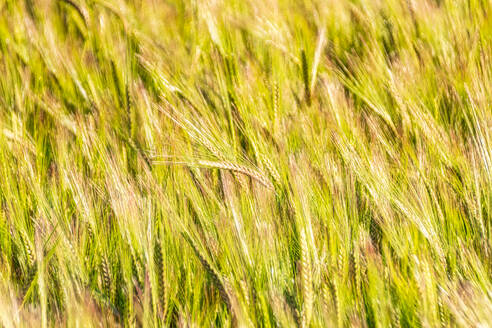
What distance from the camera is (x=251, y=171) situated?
35.2 inches

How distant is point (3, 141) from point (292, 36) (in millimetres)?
649

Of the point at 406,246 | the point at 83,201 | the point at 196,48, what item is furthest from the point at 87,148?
the point at 406,246

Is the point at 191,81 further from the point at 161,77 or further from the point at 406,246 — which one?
the point at 406,246

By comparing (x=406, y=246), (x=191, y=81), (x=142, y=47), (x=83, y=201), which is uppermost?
(x=142, y=47)

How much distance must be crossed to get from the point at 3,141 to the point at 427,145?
729mm

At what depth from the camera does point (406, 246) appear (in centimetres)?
78

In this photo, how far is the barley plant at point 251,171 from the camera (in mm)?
748

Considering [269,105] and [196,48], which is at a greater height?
[196,48]

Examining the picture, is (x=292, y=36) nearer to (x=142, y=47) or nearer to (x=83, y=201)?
(x=142, y=47)

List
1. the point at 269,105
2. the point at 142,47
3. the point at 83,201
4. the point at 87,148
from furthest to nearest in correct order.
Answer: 1. the point at 142,47
2. the point at 269,105
3. the point at 87,148
4. the point at 83,201

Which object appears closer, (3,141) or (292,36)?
(3,141)

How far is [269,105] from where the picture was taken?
3.56 feet

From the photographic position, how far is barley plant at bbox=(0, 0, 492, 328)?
0.75 m

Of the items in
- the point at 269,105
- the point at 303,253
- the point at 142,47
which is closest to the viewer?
the point at 303,253
